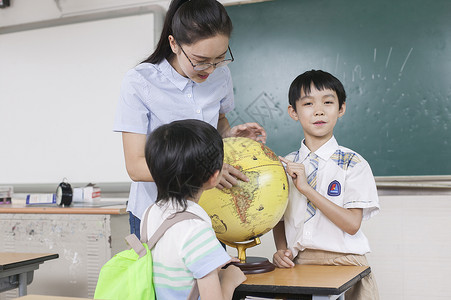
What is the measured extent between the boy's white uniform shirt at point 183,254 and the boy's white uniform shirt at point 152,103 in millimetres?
375

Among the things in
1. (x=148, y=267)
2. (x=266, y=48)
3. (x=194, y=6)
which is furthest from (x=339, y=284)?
(x=266, y=48)

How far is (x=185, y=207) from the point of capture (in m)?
1.22

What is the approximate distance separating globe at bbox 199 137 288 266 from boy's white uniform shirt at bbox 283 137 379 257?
0.69 feet

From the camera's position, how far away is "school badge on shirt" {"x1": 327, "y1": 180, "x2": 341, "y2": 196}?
1.65 m

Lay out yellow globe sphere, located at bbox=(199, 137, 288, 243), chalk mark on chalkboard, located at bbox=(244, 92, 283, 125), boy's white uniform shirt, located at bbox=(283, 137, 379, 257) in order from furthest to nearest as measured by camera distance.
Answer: chalk mark on chalkboard, located at bbox=(244, 92, 283, 125), boy's white uniform shirt, located at bbox=(283, 137, 379, 257), yellow globe sphere, located at bbox=(199, 137, 288, 243)

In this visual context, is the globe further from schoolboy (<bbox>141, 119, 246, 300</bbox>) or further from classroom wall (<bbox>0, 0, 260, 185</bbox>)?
classroom wall (<bbox>0, 0, 260, 185</bbox>)

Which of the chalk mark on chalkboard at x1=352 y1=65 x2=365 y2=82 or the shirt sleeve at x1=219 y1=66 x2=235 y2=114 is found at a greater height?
the chalk mark on chalkboard at x1=352 y1=65 x2=365 y2=82

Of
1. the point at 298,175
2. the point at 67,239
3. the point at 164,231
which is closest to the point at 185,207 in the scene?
the point at 164,231

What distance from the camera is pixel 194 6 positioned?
4.82ft

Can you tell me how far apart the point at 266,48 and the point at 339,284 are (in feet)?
7.08

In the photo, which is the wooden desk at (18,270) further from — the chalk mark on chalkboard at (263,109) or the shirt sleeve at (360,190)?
the chalk mark on chalkboard at (263,109)

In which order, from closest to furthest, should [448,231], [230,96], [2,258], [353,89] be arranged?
[230,96] → [2,258] → [448,231] → [353,89]

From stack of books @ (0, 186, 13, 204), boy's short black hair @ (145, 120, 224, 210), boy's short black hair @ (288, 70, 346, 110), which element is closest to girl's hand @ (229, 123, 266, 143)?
boy's short black hair @ (288, 70, 346, 110)

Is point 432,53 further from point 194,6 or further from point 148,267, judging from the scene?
point 148,267
